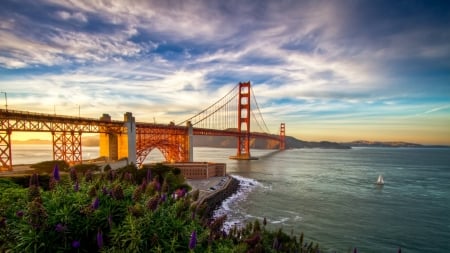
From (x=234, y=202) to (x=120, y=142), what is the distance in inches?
820

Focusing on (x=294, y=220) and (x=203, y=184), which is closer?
(x=294, y=220)

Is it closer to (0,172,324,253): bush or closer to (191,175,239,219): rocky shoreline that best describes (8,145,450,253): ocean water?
(191,175,239,219): rocky shoreline

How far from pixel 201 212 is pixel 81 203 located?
2814mm

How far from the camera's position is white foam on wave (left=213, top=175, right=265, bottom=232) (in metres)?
26.8

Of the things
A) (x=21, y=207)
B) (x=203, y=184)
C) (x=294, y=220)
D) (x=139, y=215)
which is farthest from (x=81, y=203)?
(x=203, y=184)

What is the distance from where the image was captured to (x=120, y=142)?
4178 cm

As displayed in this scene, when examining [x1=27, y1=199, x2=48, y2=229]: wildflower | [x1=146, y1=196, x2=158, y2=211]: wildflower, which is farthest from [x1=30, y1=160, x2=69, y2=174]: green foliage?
[x1=146, y1=196, x2=158, y2=211]: wildflower

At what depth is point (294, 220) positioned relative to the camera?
1121 inches

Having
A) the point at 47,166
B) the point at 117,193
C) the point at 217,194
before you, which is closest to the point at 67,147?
A: the point at 47,166

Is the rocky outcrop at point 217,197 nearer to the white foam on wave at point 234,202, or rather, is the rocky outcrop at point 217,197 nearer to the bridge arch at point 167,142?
the white foam on wave at point 234,202

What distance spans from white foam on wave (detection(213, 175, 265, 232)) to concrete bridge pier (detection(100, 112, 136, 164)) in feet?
56.5

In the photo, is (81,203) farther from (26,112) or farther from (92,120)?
(92,120)

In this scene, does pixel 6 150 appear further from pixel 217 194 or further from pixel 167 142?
pixel 167 142

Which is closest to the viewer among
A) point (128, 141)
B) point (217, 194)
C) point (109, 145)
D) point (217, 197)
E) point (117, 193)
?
point (117, 193)
